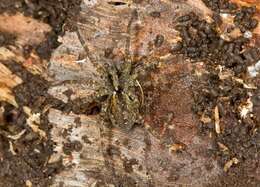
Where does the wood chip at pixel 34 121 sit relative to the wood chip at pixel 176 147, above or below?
above

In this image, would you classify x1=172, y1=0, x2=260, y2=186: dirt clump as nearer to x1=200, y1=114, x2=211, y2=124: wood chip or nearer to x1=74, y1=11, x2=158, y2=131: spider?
x1=200, y1=114, x2=211, y2=124: wood chip

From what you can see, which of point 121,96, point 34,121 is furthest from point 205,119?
point 34,121

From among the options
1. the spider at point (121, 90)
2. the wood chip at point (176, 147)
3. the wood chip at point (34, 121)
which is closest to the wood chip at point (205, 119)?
the wood chip at point (176, 147)

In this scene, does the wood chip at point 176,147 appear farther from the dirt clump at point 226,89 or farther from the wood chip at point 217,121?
the wood chip at point 217,121

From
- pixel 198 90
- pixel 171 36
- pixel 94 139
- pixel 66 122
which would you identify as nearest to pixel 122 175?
pixel 94 139

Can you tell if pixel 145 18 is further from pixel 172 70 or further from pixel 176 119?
pixel 176 119

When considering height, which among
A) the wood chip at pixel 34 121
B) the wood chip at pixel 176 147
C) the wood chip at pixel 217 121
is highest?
the wood chip at pixel 217 121

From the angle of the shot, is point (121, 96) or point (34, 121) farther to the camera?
point (121, 96)

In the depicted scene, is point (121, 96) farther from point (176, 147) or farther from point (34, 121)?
point (34, 121)
